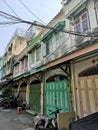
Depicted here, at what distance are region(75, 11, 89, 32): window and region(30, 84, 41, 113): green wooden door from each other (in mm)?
5662

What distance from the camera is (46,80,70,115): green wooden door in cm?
720

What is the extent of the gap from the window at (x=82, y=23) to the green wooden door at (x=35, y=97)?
18.6 ft

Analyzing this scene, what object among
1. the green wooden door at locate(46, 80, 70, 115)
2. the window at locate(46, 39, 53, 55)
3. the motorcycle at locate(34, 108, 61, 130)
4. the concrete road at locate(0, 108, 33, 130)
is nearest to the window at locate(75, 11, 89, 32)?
the window at locate(46, 39, 53, 55)

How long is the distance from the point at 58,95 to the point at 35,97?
11.7 feet

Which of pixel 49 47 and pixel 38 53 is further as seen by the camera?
pixel 38 53

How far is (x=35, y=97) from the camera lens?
1095 cm

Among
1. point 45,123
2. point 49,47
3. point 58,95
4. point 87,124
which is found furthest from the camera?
point 49,47

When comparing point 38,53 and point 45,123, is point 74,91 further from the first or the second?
point 38,53

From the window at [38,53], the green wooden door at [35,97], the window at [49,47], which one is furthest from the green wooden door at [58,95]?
the window at [38,53]

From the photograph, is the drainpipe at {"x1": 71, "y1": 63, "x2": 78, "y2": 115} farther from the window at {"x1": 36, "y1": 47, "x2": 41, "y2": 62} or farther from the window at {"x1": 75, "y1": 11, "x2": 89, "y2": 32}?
the window at {"x1": 36, "y1": 47, "x2": 41, "y2": 62}

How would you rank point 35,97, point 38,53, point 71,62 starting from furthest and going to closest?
point 38,53
point 35,97
point 71,62

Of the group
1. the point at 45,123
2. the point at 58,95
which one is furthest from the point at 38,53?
the point at 45,123

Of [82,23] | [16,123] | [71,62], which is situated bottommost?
[16,123]

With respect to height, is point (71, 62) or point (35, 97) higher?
point (71, 62)
